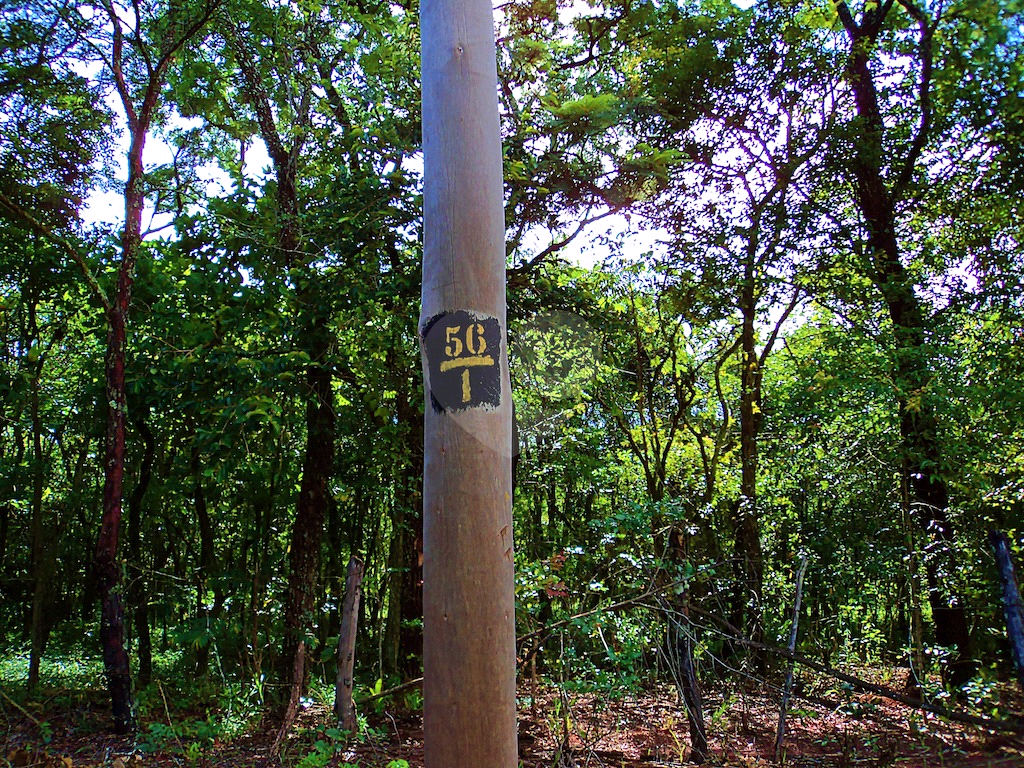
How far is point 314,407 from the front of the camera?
7.03 meters

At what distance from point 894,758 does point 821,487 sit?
4303 millimetres

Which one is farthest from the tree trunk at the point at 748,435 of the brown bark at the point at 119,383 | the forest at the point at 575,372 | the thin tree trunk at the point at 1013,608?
the brown bark at the point at 119,383

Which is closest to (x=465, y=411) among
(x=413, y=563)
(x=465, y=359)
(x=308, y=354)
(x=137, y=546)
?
(x=465, y=359)

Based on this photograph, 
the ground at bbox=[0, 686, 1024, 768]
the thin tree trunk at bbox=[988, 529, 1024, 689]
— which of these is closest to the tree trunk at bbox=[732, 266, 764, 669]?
the ground at bbox=[0, 686, 1024, 768]

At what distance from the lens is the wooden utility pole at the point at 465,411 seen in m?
1.45

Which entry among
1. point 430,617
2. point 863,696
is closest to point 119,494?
point 430,617

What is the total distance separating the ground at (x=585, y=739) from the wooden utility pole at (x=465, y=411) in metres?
3.04

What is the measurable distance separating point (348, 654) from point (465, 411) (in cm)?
353

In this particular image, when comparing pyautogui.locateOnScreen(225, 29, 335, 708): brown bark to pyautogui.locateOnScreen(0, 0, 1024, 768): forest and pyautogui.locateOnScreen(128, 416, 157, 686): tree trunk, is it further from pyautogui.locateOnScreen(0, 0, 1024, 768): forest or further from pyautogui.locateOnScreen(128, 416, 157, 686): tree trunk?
pyautogui.locateOnScreen(128, 416, 157, 686): tree trunk

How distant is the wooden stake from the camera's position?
4535mm

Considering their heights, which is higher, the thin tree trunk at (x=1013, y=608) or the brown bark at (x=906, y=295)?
the brown bark at (x=906, y=295)

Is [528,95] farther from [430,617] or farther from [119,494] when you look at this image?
[430,617]

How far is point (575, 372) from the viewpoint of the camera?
25.9ft

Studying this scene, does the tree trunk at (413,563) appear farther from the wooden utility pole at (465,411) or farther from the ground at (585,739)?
the wooden utility pole at (465,411)
